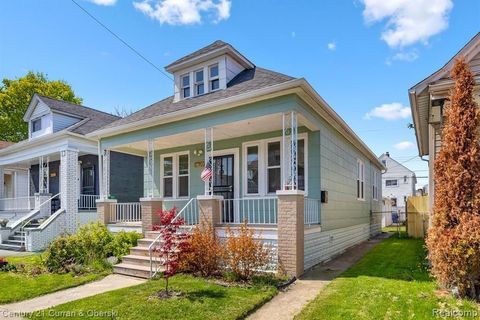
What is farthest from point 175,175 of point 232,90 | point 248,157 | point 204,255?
point 204,255

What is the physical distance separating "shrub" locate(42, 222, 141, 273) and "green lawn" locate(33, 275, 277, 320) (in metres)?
2.79

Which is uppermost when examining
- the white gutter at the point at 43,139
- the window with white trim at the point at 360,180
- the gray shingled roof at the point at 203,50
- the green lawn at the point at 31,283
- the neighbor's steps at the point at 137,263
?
the gray shingled roof at the point at 203,50

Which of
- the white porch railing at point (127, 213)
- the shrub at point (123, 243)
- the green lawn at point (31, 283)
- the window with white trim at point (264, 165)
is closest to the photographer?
the green lawn at point (31, 283)

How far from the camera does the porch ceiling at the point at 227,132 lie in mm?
8500

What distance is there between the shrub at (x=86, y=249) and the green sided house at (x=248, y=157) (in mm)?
591

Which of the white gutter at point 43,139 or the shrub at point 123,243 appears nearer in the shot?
the shrub at point 123,243

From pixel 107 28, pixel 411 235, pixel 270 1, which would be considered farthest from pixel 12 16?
pixel 411 235

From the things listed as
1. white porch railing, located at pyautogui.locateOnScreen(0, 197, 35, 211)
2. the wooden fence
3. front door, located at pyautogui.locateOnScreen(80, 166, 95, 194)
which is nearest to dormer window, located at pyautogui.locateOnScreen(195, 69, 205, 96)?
front door, located at pyautogui.locateOnScreen(80, 166, 95, 194)

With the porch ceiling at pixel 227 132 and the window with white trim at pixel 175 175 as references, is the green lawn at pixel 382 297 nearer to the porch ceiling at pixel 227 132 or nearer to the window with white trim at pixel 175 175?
the porch ceiling at pixel 227 132

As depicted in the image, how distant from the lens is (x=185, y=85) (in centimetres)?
1153

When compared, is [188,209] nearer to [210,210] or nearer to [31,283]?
[210,210]

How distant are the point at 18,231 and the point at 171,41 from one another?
10.2m

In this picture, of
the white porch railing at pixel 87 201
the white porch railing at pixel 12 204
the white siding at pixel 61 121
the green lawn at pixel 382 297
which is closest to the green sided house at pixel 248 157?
the green lawn at pixel 382 297

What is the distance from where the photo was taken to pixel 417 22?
972 cm
